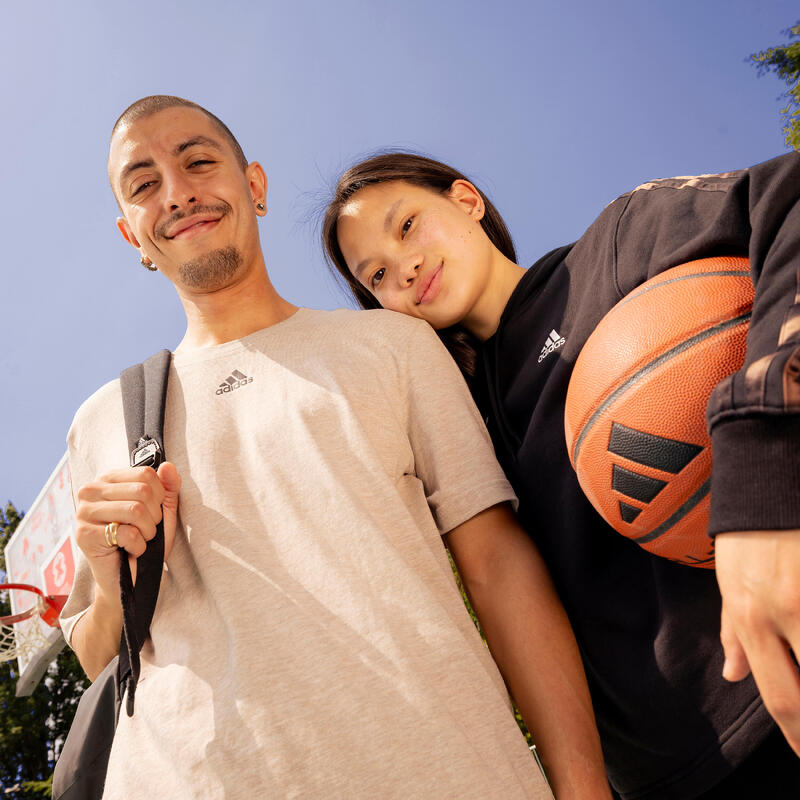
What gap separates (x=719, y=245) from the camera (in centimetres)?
209

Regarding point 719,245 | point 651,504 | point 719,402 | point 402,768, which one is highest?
point 719,245

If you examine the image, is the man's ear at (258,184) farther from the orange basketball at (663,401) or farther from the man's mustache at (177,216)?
the orange basketball at (663,401)

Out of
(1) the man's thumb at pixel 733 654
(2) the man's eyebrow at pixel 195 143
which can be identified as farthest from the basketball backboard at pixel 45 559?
(1) the man's thumb at pixel 733 654

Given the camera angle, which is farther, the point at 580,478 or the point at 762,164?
the point at 580,478

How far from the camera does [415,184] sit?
3.41 m

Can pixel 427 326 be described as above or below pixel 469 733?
above

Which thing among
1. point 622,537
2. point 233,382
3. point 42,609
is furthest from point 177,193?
point 42,609

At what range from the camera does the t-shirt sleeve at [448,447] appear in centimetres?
248

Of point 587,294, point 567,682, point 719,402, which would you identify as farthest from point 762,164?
point 567,682

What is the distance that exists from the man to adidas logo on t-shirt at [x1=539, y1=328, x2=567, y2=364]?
37cm

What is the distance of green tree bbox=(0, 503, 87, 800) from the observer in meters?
19.2

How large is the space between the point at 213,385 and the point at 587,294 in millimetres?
1455

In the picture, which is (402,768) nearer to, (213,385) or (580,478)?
(580,478)

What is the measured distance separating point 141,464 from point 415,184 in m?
1.89
